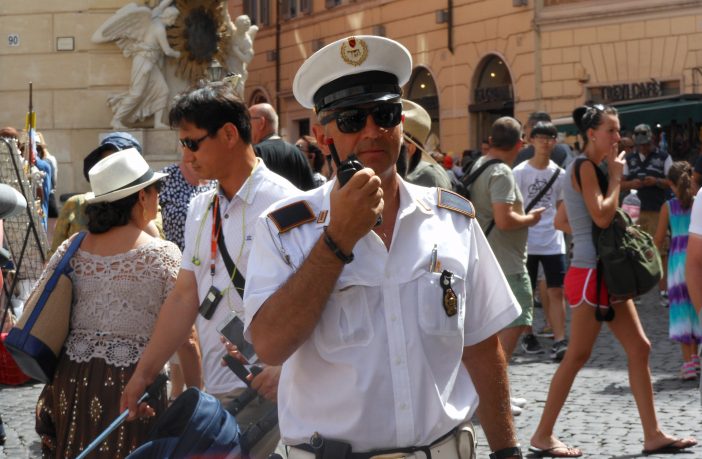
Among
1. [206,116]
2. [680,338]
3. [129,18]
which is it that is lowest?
[680,338]

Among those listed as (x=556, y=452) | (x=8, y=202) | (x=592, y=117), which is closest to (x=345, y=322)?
(x=8, y=202)

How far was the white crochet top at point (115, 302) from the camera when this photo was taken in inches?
215

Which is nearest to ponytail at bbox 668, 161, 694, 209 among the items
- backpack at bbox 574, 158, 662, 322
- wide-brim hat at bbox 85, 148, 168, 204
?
backpack at bbox 574, 158, 662, 322

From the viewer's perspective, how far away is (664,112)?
899 inches

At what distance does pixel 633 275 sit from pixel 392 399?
4583 millimetres

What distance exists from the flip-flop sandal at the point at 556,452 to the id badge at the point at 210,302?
125 inches

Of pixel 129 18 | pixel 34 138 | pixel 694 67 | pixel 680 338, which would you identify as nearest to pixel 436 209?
pixel 680 338

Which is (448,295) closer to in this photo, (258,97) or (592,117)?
(592,117)

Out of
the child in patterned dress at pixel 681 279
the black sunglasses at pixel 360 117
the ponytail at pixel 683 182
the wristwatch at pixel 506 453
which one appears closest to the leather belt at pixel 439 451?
the wristwatch at pixel 506 453

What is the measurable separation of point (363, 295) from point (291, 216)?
244mm

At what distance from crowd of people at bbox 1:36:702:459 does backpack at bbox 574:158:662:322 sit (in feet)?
0.17

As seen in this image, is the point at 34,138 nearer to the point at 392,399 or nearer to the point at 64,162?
the point at 64,162

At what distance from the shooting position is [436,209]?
3.55 m

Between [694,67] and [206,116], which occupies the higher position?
[694,67]
